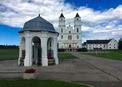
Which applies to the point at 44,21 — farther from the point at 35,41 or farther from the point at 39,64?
the point at 39,64

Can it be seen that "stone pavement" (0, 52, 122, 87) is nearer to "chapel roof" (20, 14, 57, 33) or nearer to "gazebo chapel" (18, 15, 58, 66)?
"gazebo chapel" (18, 15, 58, 66)

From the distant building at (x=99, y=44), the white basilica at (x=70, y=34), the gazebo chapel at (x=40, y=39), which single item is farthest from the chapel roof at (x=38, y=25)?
the distant building at (x=99, y=44)

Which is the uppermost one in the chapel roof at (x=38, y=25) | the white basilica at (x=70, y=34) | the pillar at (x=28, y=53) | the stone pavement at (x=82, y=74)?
the white basilica at (x=70, y=34)

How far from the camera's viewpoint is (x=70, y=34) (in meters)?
126

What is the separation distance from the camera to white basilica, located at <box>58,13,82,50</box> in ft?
406

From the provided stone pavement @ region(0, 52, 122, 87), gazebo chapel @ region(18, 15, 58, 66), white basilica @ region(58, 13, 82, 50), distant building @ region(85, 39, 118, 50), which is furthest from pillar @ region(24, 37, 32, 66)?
distant building @ region(85, 39, 118, 50)

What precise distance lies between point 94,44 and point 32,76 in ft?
478

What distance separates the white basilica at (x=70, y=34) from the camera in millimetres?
123706

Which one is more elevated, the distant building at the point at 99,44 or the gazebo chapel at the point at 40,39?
the distant building at the point at 99,44

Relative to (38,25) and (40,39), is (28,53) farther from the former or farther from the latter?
(38,25)

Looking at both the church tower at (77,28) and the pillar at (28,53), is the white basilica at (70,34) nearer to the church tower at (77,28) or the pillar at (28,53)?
the church tower at (77,28)

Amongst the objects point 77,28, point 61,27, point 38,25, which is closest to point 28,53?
point 38,25

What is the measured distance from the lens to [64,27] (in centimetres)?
12556

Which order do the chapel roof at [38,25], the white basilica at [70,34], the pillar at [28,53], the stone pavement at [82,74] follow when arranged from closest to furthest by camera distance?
the stone pavement at [82,74], the pillar at [28,53], the chapel roof at [38,25], the white basilica at [70,34]
